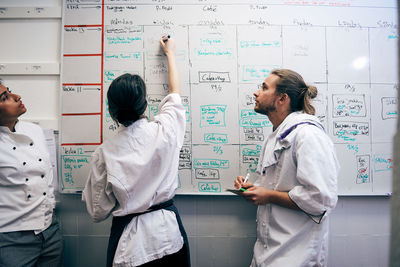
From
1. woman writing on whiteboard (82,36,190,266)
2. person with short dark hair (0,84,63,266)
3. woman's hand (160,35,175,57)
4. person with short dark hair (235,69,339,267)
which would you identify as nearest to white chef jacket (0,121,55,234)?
person with short dark hair (0,84,63,266)

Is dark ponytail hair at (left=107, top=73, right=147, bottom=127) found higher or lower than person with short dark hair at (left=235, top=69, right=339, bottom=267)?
higher

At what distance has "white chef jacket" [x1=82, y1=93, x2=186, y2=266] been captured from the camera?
3.21 feet

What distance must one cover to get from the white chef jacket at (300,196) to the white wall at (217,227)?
18.4 inches

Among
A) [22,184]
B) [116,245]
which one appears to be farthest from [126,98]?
[22,184]

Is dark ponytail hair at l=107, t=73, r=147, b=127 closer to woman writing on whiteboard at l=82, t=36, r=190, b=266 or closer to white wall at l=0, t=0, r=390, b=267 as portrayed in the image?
woman writing on whiteboard at l=82, t=36, r=190, b=266

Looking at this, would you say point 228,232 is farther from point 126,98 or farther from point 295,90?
point 126,98

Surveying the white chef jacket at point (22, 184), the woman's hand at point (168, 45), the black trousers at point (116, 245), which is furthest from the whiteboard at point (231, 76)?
the black trousers at point (116, 245)

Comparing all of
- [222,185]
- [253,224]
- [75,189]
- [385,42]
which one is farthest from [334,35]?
[75,189]

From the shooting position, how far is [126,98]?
0.97 m

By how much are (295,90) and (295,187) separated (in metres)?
0.56

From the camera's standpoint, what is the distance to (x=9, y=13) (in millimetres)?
1656

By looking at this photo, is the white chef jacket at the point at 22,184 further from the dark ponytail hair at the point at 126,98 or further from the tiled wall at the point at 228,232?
the dark ponytail hair at the point at 126,98

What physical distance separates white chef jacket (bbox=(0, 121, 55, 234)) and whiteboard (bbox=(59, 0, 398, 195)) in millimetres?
281

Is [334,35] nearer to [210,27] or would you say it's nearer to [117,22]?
[210,27]
